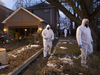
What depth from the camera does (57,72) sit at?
301cm

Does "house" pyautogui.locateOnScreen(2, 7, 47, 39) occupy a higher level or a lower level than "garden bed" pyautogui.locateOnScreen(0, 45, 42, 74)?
higher

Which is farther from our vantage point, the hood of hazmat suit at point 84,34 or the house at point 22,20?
the house at point 22,20

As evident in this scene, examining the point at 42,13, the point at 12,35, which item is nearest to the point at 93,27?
the point at 42,13

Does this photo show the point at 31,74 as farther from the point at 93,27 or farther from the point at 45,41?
the point at 93,27

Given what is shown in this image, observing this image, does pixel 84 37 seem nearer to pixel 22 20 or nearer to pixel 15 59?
pixel 15 59

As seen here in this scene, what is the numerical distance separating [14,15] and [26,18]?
2.27 m

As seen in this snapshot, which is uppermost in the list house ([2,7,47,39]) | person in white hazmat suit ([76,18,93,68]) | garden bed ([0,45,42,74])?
house ([2,7,47,39])

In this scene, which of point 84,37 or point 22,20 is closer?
point 84,37

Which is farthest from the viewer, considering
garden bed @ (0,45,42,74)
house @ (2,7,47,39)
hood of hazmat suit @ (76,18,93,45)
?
house @ (2,7,47,39)

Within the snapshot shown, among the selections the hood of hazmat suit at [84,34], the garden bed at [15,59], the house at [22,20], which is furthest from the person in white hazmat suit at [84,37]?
the house at [22,20]

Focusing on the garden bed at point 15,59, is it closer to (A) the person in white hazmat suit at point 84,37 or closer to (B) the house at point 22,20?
(A) the person in white hazmat suit at point 84,37

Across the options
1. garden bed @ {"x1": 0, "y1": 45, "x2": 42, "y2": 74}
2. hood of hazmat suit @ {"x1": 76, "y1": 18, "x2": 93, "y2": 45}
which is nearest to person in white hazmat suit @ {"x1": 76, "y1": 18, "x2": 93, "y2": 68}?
hood of hazmat suit @ {"x1": 76, "y1": 18, "x2": 93, "y2": 45}

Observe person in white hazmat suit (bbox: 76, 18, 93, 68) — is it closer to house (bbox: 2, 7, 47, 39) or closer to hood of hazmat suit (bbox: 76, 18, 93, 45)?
hood of hazmat suit (bbox: 76, 18, 93, 45)

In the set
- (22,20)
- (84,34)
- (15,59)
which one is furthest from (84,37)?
(22,20)
